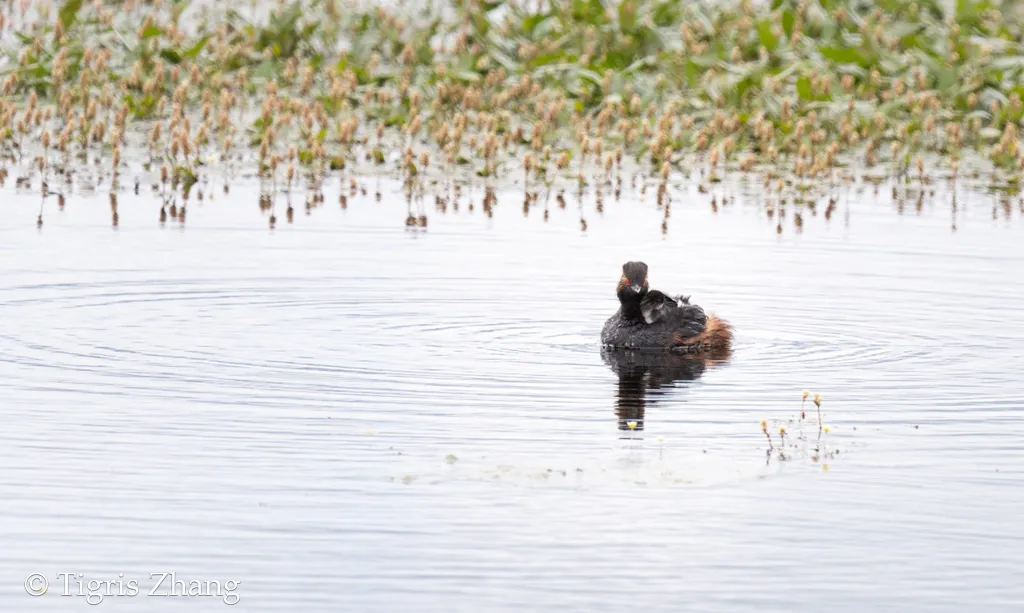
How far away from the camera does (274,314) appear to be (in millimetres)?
13211

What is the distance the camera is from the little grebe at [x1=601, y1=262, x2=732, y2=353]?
501 inches

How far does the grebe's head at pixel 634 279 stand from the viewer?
12828 mm

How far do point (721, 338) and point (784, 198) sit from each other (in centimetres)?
689

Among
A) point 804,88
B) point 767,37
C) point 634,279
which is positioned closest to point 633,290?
point 634,279

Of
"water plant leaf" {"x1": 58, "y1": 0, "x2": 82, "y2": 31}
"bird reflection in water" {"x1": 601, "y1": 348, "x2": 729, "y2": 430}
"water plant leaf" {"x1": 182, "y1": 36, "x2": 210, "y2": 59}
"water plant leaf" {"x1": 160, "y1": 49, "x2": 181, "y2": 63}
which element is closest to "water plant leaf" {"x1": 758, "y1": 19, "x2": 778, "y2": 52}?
"water plant leaf" {"x1": 182, "y1": 36, "x2": 210, "y2": 59}

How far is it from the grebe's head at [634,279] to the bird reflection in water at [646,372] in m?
0.40

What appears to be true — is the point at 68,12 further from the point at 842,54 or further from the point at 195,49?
the point at 842,54

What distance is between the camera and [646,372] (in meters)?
12.0

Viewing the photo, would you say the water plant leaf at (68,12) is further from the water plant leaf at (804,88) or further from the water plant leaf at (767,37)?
the water plant leaf at (804,88)

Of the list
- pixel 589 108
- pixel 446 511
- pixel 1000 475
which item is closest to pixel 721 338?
pixel 1000 475

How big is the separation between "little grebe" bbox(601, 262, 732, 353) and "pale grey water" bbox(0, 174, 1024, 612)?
0.26m

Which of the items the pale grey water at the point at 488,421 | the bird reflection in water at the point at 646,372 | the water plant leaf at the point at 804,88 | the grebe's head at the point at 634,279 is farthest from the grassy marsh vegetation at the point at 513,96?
the bird reflection in water at the point at 646,372

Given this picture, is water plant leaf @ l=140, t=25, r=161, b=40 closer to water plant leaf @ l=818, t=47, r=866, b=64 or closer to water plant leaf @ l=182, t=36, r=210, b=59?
water plant leaf @ l=182, t=36, r=210, b=59

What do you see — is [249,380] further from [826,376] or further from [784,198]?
[784,198]
